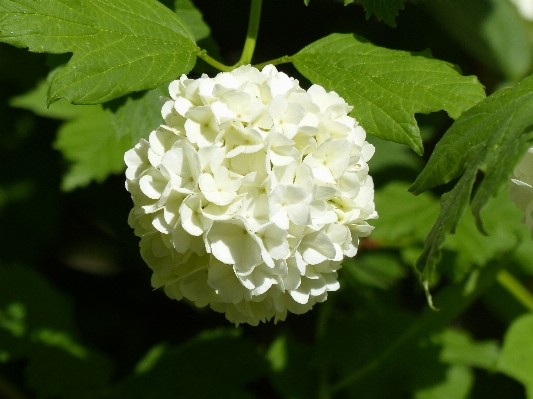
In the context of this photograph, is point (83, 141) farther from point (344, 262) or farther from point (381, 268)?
point (381, 268)

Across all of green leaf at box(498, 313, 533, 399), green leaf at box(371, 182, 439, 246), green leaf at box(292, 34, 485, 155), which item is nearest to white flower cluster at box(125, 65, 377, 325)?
green leaf at box(292, 34, 485, 155)

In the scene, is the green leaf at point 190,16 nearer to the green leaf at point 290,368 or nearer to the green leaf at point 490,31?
the green leaf at point 490,31

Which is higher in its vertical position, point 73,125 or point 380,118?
point 380,118

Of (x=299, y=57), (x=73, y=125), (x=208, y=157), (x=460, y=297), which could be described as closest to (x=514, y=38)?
(x=460, y=297)

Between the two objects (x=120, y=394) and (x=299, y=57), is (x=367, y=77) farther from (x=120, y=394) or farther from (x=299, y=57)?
(x=120, y=394)

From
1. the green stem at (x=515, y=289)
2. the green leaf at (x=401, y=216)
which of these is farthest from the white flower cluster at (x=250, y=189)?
the green stem at (x=515, y=289)

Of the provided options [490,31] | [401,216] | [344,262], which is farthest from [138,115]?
[490,31]
